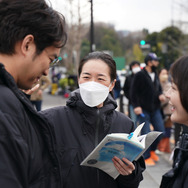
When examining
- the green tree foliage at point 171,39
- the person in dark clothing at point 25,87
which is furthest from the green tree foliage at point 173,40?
the person in dark clothing at point 25,87

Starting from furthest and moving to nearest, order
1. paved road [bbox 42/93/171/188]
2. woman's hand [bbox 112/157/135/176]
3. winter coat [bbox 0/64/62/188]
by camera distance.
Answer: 1. paved road [bbox 42/93/171/188]
2. woman's hand [bbox 112/157/135/176]
3. winter coat [bbox 0/64/62/188]

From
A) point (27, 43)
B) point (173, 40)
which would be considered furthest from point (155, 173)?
point (173, 40)

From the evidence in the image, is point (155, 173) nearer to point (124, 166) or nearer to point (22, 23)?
point (124, 166)

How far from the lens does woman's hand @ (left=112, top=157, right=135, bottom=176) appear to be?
1.81 metres

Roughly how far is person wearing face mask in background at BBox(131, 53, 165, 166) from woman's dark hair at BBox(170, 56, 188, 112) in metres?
3.83

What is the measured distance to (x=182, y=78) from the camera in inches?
62.3

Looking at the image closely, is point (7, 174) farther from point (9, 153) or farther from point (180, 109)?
point (180, 109)

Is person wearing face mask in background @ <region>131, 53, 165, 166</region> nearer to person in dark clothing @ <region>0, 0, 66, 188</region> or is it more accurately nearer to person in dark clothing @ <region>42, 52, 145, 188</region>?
person in dark clothing @ <region>42, 52, 145, 188</region>

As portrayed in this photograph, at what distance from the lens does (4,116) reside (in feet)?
3.45

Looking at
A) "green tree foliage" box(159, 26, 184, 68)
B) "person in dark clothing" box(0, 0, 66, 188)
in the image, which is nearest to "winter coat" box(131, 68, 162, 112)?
"person in dark clothing" box(0, 0, 66, 188)

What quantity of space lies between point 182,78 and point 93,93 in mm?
728

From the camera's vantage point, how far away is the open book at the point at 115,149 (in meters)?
1.59

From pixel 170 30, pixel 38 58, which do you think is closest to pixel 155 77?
pixel 38 58

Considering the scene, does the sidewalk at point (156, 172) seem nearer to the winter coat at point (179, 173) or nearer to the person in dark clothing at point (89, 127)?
the person in dark clothing at point (89, 127)
